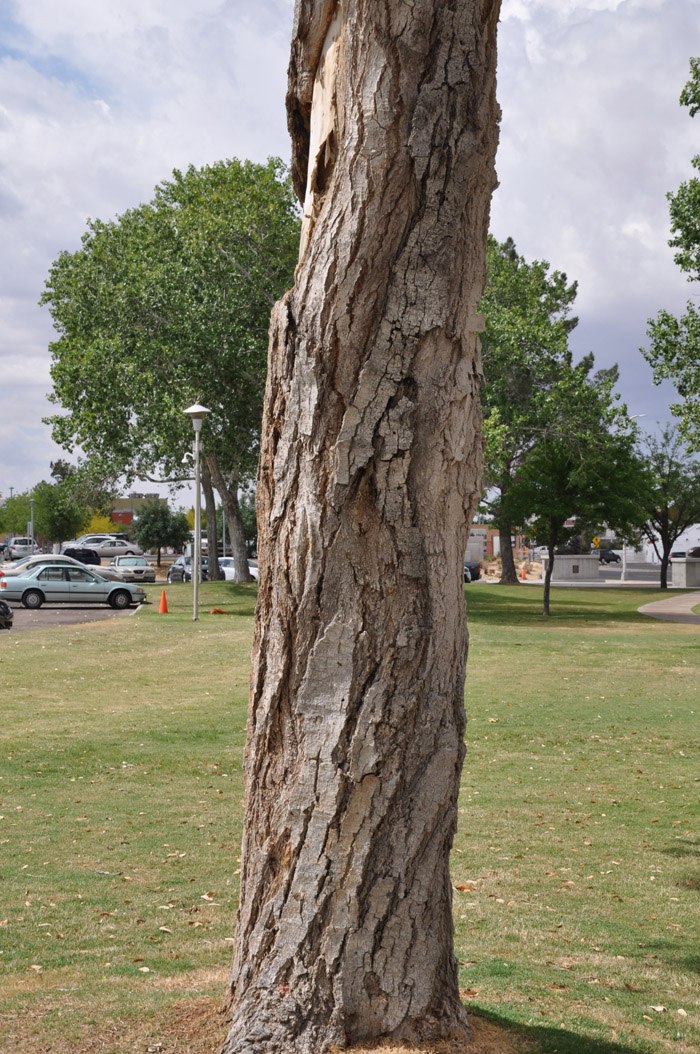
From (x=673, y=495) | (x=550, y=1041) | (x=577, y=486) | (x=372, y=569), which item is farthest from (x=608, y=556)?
(x=372, y=569)

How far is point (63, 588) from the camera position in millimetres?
32938

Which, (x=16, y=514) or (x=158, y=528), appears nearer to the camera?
(x=158, y=528)

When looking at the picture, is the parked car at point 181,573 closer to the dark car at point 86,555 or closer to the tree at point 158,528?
the dark car at point 86,555

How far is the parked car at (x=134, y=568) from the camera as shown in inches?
1810

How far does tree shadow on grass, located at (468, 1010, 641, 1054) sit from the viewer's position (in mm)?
3973

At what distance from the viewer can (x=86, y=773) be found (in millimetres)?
10344

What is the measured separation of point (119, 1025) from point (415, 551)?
2.24m

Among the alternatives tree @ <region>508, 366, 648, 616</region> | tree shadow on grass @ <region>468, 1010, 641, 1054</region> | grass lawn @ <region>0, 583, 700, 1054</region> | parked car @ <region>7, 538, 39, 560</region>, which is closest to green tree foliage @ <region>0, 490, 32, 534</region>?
parked car @ <region>7, 538, 39, 560</region>

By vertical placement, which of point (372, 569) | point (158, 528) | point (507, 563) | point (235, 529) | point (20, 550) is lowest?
point (372, 569)

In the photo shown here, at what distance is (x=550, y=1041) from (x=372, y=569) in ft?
6.56

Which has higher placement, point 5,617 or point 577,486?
point 577,486

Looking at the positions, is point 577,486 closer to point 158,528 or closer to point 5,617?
point 5,617

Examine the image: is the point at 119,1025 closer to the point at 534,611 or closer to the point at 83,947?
the point at 83,947

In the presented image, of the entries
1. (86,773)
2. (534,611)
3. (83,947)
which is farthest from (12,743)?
(534,611)
